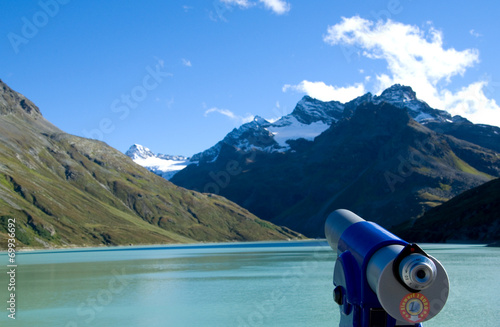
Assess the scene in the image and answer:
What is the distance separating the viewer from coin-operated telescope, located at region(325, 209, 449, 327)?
6973 mm

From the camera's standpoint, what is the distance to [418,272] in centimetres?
694

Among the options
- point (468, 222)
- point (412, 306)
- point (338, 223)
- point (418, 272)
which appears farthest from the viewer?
point (468, 222)

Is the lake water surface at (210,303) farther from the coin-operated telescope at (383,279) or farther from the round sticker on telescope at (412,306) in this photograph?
the round sticker on telescope at (412,306)

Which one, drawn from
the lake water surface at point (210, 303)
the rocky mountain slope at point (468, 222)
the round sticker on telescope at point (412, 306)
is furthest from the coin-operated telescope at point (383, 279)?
the rocky mountain slope at point (468, 222)

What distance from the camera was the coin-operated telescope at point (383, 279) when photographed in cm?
697

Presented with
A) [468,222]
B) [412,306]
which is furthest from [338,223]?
[468,222]

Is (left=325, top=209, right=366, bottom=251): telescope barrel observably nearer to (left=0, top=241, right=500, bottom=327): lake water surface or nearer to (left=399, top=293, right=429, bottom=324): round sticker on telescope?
(left=399, top=293, right=429, bottom=324): round sticker on telescope

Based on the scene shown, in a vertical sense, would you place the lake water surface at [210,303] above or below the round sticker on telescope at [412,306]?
below

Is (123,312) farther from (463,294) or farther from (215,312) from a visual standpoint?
(463,294)

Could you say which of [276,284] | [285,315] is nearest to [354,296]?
[285,315]

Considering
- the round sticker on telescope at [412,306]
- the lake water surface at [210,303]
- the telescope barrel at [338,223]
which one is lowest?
the lake water surface at [210,303]

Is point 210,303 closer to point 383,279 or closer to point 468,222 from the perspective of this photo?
point 383,279

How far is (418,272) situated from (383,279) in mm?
480

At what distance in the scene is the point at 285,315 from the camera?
29.2 meters
